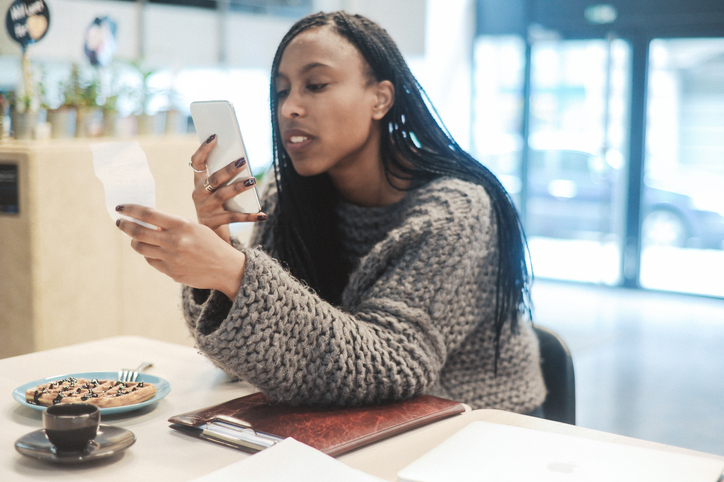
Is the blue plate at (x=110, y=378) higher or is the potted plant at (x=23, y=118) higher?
the potted plant at (x=23, y=118)

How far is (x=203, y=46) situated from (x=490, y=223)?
414 cm

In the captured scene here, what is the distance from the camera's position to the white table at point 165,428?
0.89 m

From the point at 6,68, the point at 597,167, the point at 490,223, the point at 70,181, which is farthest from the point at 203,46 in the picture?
the point at 490,223

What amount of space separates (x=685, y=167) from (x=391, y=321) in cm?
558

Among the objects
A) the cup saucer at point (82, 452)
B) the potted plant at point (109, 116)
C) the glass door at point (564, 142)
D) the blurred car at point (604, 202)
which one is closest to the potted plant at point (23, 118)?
the potted plant at point (109, 116)

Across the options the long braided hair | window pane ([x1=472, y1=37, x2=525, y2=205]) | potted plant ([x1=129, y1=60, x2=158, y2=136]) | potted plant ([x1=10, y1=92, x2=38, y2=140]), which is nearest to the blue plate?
the long braided hair

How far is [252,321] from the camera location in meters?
1.03

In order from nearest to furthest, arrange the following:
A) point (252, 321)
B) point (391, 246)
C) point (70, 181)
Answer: point (252, 321) < point (391, 246) < point (70, 181)

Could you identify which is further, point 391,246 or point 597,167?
point 597,167

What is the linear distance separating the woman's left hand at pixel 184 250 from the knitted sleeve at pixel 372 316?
0.03 m

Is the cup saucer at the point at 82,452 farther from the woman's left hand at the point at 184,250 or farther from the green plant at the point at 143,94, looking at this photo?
the green plant at the point at 143,94

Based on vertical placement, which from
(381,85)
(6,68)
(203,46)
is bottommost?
(381,85)

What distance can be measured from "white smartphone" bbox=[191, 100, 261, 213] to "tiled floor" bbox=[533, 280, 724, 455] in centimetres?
249

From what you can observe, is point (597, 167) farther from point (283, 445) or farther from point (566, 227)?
point (283, 445)
